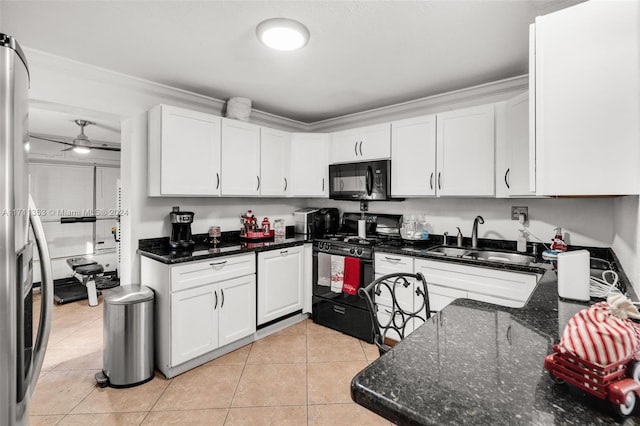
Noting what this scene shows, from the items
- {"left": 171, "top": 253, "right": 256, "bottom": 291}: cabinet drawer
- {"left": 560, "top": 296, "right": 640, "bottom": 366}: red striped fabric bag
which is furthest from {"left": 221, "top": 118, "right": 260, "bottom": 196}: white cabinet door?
{"left": 560, "top": 296, "right": 640, "bottom": 366}: red striped fabric bag

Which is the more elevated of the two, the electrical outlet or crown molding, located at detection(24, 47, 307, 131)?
crown molding, located at detection(24, 47, 307, 131)

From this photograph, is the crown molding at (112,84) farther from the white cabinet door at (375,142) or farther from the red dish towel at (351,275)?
the red dish towel at (351,275)

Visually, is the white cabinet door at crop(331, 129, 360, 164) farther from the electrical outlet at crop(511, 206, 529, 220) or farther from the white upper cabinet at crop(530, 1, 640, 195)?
the white upper cabinet at crop(530, 1, 640, 195)

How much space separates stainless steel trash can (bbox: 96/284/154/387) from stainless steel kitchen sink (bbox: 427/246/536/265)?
2412 mm

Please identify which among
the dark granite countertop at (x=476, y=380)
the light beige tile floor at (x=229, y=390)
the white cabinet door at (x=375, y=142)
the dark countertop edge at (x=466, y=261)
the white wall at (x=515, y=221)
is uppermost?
the white cabinet door at (x=375, y=142)

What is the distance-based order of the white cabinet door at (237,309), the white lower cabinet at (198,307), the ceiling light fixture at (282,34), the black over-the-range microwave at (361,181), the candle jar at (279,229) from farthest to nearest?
the candle jar at (279,229) → the black over-the-range microwave at (361,181) → the white cabinet door at (237,309) → the white lower cabinet at (198,307) → the ceiling light fixture at (282,34)

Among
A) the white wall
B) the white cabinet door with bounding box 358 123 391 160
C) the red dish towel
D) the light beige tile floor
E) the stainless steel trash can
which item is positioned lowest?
the light beige tile floor

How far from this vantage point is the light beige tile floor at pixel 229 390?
1982mm

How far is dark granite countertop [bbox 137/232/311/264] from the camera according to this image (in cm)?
248

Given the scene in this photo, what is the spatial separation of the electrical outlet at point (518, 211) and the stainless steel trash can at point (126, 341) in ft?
10.4

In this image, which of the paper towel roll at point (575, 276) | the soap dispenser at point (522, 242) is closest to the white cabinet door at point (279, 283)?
the soap dispenser at point (522, 242)

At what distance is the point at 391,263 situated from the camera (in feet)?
9.35

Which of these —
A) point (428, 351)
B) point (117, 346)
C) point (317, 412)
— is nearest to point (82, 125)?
point (117, 346)

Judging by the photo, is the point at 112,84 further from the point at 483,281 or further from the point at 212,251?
the point at 483,281
